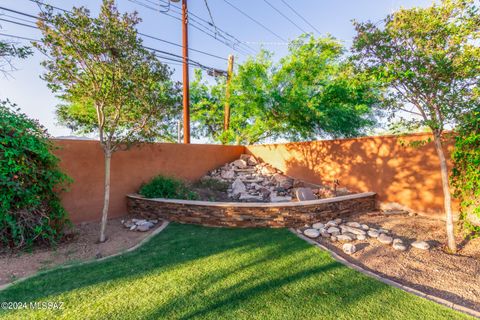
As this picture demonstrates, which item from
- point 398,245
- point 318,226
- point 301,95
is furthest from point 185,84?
point 398,245

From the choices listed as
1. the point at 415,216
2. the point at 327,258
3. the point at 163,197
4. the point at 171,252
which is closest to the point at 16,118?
the point at 163,197

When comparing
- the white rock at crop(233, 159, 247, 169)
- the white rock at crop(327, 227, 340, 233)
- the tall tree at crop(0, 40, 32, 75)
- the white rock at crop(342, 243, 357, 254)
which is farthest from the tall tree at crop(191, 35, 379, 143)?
the tall tree at crop(0, 40, 32, 75)

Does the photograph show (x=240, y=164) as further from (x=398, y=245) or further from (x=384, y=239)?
(x=398, y=245)

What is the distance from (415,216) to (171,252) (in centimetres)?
564

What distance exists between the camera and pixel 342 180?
278 inches

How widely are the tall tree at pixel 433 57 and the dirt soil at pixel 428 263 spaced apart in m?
0.39

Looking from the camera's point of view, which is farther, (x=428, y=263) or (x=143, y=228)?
(x=143, y=228)

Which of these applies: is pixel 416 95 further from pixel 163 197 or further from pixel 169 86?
pixel 163 197

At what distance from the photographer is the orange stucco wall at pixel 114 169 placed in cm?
513

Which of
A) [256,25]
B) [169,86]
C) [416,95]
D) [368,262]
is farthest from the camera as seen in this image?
[256,25]

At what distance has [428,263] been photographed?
3281mm

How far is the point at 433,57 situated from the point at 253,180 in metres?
5.77

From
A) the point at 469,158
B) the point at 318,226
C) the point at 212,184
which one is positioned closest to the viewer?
the point at 469,158

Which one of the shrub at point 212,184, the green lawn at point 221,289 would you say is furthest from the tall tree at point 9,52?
the shrub at point 212,184
